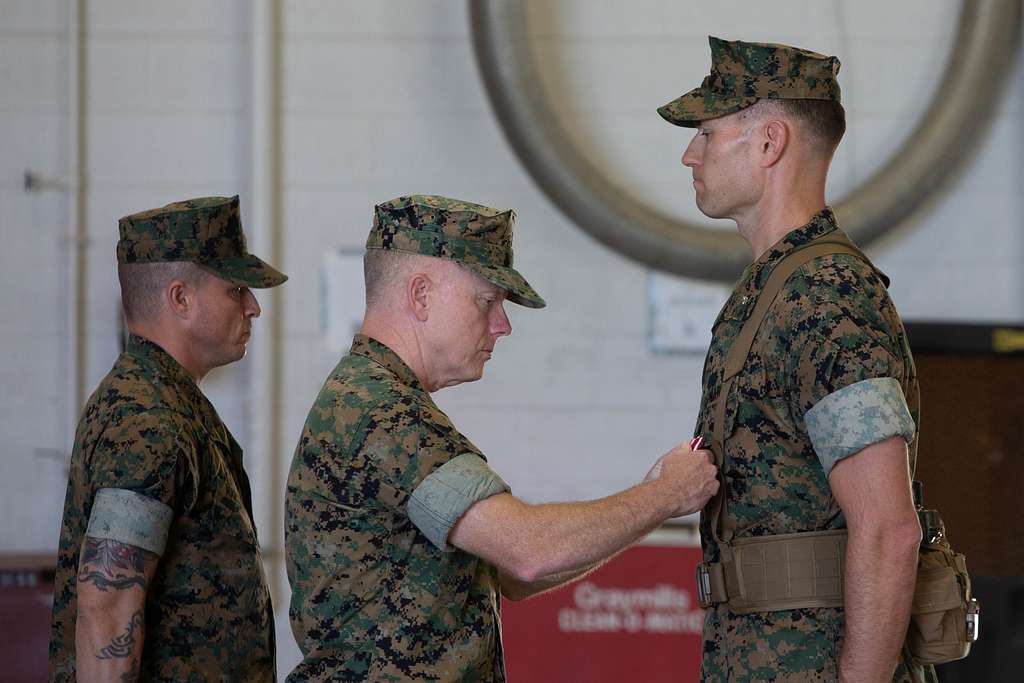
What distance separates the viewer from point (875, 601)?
5.77 ft

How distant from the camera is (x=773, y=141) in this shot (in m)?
2.01

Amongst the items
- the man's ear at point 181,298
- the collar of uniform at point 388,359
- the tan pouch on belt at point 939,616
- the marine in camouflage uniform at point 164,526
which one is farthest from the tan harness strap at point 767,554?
the man's ear at point 181,298

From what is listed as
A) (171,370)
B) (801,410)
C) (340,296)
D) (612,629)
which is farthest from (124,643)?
(340,296)

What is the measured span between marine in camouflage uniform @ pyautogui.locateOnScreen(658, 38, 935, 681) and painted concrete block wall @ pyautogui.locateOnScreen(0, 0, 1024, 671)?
2.13 m

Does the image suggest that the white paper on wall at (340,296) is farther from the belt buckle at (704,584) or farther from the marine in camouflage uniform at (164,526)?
the belt buckle at (704,584)

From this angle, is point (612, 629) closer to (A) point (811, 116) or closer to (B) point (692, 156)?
(B) point (692, 156)

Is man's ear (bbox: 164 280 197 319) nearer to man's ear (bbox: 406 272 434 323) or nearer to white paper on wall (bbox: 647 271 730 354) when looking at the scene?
man's ear (bbox: 406 272 434 323)

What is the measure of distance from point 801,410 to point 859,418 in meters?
0.11

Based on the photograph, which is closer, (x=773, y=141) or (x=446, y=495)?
(x=446, y=495)

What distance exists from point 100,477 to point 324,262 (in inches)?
81.1

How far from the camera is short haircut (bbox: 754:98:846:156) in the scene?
6.54ft

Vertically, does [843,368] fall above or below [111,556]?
above

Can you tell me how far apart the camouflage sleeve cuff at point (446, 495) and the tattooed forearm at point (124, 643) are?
625 millimetres

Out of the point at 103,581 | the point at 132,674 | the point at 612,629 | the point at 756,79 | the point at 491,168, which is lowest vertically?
the point at 612,629
